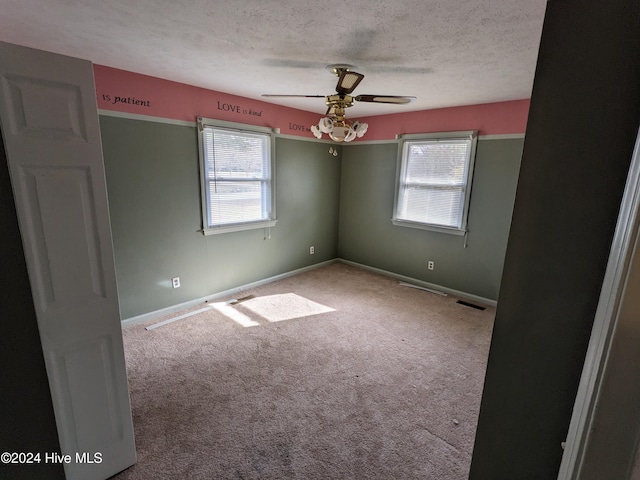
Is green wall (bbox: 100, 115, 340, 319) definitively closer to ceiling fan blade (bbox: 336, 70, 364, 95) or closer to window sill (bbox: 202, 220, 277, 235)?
window sill (bbox: 202, 220, 277, 235)

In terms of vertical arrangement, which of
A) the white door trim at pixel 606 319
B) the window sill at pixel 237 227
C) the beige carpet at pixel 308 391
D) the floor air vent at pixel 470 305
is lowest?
the beige carpet at pixel 308 391

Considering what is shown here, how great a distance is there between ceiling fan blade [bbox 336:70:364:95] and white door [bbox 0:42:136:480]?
1502 millimetres

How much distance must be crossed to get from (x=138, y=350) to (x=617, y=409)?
3.20 m

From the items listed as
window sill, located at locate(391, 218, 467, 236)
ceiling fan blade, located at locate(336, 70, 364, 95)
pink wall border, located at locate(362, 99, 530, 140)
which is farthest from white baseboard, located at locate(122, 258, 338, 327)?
ceiling fan blade, located at locate(336, 70, 364, 95)

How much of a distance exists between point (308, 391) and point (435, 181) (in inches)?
124

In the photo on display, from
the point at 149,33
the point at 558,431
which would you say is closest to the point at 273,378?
Answer: the point at 558,431

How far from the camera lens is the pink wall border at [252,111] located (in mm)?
2764

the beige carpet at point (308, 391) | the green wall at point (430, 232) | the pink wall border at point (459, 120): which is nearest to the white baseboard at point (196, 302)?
the beige carpet at point (308, 391)

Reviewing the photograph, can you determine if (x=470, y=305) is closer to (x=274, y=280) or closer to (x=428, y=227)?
(x=428, y=227)

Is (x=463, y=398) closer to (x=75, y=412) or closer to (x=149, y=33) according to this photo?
(x=75, y=412)

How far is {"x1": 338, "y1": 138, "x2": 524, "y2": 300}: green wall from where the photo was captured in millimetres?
3623

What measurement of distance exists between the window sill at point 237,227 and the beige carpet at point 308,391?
3.06 ft

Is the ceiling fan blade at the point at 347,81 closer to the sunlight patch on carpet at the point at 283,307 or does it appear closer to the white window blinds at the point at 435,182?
the white window blinds at the point at 435,182

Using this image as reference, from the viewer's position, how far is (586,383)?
0.57 meters
